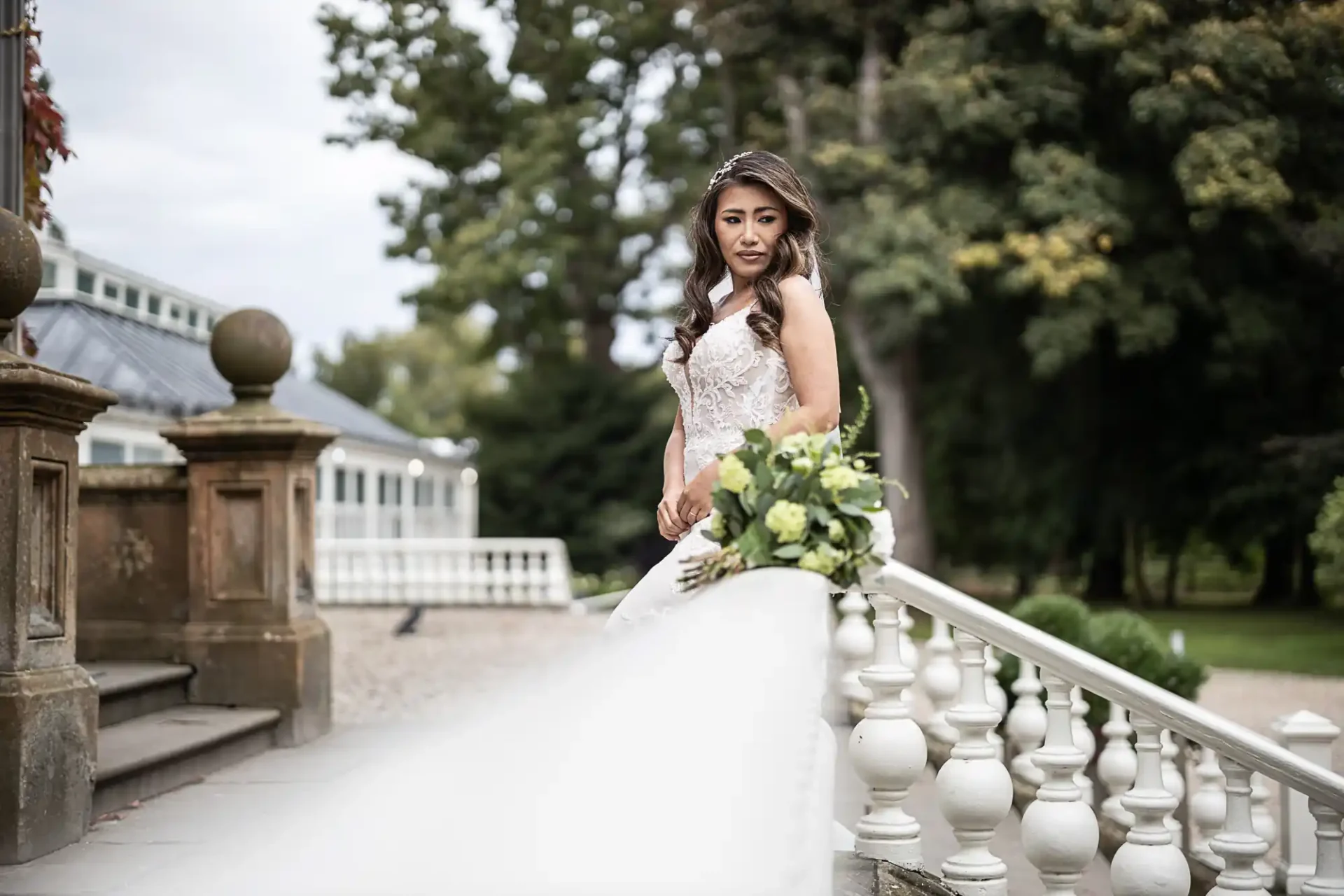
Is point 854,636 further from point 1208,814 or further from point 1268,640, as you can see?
point 1268,640

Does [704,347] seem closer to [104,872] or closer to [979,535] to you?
[104,872]

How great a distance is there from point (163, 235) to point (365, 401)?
54108mm

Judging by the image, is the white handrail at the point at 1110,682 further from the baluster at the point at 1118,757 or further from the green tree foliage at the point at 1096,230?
Answer: the green tree foliage at the point at 1096,230

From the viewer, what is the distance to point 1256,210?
1612cm

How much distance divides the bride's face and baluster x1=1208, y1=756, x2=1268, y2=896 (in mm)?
2295

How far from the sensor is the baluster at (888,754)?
4016 millimetres

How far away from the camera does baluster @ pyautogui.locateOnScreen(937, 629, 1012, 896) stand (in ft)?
13.1

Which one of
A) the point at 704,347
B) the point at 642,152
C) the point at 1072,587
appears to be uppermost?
the point at 642,152

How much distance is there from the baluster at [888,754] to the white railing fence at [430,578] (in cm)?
1904

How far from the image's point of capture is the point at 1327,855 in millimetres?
4016

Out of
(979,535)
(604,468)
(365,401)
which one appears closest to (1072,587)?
(979,535)

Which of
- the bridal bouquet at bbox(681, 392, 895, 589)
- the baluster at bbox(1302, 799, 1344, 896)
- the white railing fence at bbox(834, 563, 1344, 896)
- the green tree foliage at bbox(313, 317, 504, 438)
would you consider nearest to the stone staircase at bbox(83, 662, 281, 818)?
the white railing fence at bbox(834, 563, 1344, 896)

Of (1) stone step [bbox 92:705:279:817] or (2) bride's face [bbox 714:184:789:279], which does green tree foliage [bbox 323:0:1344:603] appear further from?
(1) stone step [bbox 92:705:279:817]

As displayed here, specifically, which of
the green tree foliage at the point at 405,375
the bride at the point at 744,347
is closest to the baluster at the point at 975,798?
the bride at the point at 744,347
